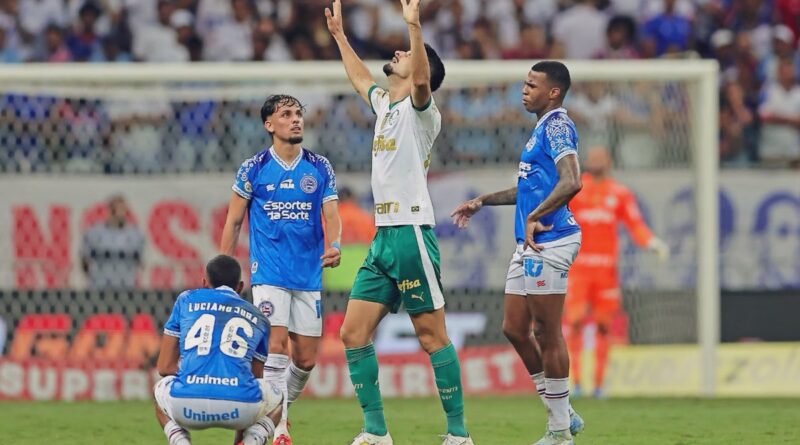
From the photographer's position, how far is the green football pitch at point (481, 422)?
10.5 meters

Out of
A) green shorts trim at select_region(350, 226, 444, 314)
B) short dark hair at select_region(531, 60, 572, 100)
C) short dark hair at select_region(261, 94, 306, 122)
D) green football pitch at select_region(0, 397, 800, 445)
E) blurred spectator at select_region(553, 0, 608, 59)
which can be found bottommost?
green football pitch at select_region(0, 397, 800, 445)

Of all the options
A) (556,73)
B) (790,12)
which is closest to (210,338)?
(556,73)

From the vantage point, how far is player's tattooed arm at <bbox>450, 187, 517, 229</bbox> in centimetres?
955

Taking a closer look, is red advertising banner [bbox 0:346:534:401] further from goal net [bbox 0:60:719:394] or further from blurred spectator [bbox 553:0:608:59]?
blurred spectator [bbox 553:0:608:59]

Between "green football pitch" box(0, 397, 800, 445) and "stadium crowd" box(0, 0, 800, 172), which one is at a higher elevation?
"stadium crowd" box(0, 0, 800, 172)

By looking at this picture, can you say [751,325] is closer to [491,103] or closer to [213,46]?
[491,103]

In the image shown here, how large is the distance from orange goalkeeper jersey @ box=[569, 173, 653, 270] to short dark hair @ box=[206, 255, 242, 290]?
7.44 metres

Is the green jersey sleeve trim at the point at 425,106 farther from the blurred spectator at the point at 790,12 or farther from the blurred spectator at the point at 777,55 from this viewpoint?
the blurred spectator at the point at 790,12

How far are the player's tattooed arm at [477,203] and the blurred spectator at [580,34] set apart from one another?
33.2 feet

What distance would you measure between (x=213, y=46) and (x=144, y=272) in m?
4.53

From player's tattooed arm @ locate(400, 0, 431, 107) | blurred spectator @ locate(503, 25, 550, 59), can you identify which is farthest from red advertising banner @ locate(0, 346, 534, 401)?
player's tattooed arm @ locate(400, 0, 431, 107)

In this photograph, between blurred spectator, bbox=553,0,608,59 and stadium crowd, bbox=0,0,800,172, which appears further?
blurred spectator, bbox=553,0,608,59

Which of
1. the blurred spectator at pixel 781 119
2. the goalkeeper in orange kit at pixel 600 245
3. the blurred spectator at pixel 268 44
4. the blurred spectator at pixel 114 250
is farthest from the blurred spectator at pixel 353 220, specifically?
the blurred spectator at pixel 781 119

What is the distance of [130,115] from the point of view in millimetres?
16000
